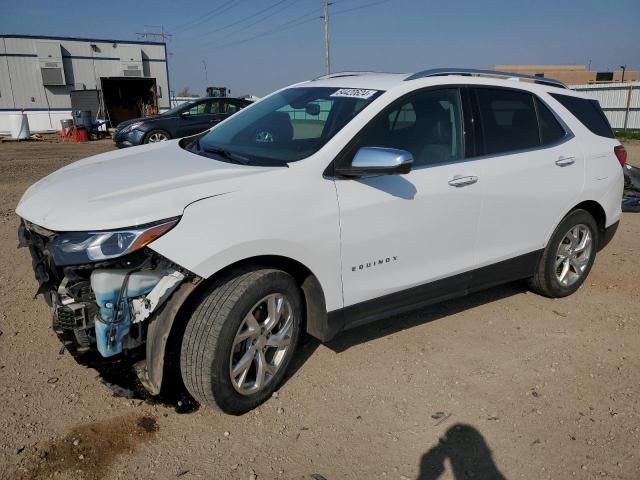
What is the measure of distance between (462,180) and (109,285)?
2.26m

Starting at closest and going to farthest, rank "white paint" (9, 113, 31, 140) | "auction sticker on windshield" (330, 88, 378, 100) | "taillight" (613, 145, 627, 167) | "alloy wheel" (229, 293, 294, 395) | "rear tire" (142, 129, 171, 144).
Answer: "alloy wheel" (229, 293, 294, 395) < "auction sticker on windshield" (330, 88, 378, 100) < "taillight" (613, 145, 627, 167) < "rear tire" (142, 129, 171, 144) < "white paint" (9, 113, 31, 140)

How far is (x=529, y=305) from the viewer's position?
454 cm

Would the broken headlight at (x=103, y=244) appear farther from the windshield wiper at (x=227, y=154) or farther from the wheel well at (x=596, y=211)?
the wheel well at (x=596, y=211)

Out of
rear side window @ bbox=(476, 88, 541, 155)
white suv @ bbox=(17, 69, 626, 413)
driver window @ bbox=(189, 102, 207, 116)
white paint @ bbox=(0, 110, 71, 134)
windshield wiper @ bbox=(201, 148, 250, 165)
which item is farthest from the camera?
white paint @ bbox=(0, 110, 71, 134)

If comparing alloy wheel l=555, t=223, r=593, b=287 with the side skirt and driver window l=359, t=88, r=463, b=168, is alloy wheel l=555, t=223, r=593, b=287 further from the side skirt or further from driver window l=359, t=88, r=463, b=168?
driver window l=359, t=88, r=463, b=168

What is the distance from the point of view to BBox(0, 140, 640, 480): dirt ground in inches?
104

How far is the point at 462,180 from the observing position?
3496 millimetres

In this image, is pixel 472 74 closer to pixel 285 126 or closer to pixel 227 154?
pixel 285 126

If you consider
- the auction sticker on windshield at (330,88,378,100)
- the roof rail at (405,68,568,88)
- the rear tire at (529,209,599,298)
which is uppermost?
the roof rail at (405,68,568,88)

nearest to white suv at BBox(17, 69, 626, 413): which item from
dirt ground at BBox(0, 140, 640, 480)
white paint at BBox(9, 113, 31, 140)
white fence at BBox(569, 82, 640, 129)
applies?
dirt ground at BBox(0, 140, 640, 480)

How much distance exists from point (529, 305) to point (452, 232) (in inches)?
58.9

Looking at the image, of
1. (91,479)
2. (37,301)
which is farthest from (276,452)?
(37,301)

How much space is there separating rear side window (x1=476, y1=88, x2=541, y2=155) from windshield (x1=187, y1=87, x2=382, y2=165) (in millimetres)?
924

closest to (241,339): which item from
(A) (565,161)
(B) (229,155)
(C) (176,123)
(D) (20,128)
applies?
(B) (229,155)
